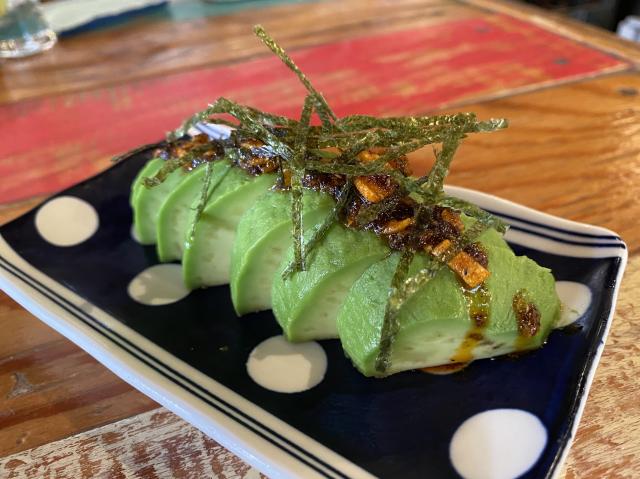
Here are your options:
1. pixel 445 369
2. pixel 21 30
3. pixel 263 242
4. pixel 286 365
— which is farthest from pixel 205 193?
pixel 21 30

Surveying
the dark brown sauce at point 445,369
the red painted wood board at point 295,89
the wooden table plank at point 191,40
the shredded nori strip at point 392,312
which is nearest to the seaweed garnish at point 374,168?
the shredded nori strip at point 392,312

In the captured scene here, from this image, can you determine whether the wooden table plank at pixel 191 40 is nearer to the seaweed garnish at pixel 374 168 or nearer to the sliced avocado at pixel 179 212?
the sliced avocado at pixel 179 212

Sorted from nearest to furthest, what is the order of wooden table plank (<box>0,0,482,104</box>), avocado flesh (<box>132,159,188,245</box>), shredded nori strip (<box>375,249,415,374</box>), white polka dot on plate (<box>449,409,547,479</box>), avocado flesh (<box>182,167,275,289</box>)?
white polka dot on plate (<box>449,409,547,479</box>)
shredded nori strip (<box>375,249,415,374</box>)
avocado flesh (<box>182,167,275,289</box>)
avocado flesh (<box>132,159,188,245</box>)
wooden table plank (<box>0,0,482,104</box>)

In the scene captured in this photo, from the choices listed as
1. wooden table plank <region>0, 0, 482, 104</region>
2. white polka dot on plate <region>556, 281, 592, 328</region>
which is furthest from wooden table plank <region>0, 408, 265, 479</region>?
wooden table plank <region>0, 0, 482, 104</region>

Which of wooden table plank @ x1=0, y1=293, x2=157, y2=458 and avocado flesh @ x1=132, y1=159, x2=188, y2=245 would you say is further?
avocado flesh @ x1=132, y1=159, x2=188, y2=245

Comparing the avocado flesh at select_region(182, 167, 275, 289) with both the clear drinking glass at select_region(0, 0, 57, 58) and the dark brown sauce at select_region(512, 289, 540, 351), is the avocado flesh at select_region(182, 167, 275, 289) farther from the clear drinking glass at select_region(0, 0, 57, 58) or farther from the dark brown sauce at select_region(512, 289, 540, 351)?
the clear drinking glass at select_region(0, 0, 57, 58)

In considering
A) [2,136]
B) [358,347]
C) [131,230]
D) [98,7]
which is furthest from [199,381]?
[98,7]
